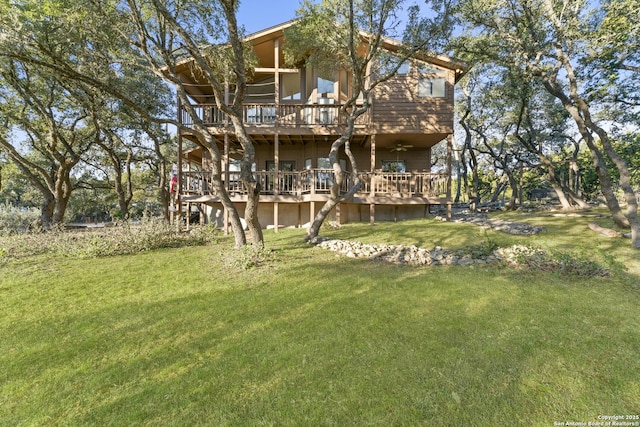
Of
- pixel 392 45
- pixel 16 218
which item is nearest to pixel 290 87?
pixel 392 45

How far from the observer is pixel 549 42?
341 inches

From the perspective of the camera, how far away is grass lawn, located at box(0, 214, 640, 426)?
2270 mm

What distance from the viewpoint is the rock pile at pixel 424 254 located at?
636cm

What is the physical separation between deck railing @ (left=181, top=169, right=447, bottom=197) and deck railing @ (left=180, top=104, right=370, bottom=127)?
7.15 feet

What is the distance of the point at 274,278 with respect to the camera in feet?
18.0

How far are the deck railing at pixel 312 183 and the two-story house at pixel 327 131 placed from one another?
0.04 metres

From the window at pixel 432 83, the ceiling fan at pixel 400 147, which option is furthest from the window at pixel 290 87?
the window at pixel 432 83

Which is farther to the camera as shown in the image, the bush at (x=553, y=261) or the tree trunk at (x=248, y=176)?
the tree trunk at (x=248, y=176)

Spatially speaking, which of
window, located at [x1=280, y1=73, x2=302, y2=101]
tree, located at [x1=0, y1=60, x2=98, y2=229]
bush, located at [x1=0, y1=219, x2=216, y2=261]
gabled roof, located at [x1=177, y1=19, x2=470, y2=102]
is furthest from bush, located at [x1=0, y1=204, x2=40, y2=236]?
window, located at [x1=280, y1=73, x2=302, y2=101]

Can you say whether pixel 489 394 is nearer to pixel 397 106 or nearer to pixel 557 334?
pixel 557 334

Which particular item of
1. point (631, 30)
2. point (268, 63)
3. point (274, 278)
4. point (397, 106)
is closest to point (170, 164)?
point (268, 63)

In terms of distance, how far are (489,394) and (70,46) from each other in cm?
1372

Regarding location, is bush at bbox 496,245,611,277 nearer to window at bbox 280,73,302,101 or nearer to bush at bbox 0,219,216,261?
bush at bbox 0,219,216,261

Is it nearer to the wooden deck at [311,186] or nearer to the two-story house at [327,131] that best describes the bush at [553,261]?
the two-story house at [327,131]
